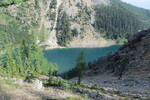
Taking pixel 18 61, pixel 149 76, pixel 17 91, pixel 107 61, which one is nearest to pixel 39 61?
pixel 18 61

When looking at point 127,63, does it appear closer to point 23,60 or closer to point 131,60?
point 131,60

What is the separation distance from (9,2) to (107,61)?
8070 centimetres

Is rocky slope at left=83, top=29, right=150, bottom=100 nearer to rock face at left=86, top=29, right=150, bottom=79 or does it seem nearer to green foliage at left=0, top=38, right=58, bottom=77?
rock face at left=86, top=29, right=150, bottom=79

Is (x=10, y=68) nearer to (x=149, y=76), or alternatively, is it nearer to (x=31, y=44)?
(x=31, y=44)

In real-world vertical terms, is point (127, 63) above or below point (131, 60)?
below

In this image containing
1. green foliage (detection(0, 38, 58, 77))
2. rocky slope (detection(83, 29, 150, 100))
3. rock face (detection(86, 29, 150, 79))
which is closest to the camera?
rocky slope (detection(83, 29, 150, 100))

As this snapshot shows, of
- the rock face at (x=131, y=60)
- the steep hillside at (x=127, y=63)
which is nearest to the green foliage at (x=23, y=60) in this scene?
the steep hillside at (x=127, y=63)

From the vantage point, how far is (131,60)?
233ft

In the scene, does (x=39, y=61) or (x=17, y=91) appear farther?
(x=39, y=61)

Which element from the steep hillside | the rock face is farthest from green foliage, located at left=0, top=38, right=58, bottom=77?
the rock face

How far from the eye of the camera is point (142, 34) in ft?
271

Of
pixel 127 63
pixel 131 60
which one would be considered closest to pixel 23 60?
pixel 127 63

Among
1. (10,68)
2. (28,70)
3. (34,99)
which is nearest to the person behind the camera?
(34,99)

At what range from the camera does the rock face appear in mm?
61344
